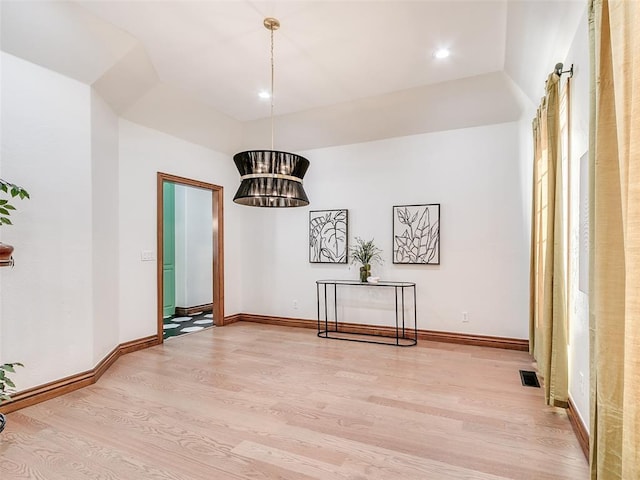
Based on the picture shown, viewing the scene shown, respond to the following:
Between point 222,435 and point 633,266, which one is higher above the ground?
point 633,266

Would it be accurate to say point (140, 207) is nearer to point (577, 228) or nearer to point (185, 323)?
point (185, 323)

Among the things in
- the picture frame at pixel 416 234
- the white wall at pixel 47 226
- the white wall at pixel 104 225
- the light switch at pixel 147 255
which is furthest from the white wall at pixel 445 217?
the white wall at pixel 47 226

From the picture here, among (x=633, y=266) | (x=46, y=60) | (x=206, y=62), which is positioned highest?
(x=206, y=62)

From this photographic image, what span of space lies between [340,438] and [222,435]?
0.80 metres

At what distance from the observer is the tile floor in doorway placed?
18.1 feet

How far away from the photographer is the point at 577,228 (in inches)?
98.3

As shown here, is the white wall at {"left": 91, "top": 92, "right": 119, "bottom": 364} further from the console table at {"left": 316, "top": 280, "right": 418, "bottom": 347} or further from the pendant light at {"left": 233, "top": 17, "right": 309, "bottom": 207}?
the console table at {"left": 316, "top": 280, "right": 418, "bottom": 347}

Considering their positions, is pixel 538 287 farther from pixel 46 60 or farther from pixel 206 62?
pixel 46 60

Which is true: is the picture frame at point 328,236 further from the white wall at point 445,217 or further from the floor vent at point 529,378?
the floor vent at point 529,378

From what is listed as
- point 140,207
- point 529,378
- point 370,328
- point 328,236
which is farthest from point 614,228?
point 140,207

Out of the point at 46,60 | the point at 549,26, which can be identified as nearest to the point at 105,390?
the point at 46,60

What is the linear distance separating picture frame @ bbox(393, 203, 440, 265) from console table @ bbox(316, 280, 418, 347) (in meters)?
0.39

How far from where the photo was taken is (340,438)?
7.72ft

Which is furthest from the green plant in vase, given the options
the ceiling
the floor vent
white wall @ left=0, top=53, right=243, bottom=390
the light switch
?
white wall @ left=0, top=53, right=243, bottom=390
